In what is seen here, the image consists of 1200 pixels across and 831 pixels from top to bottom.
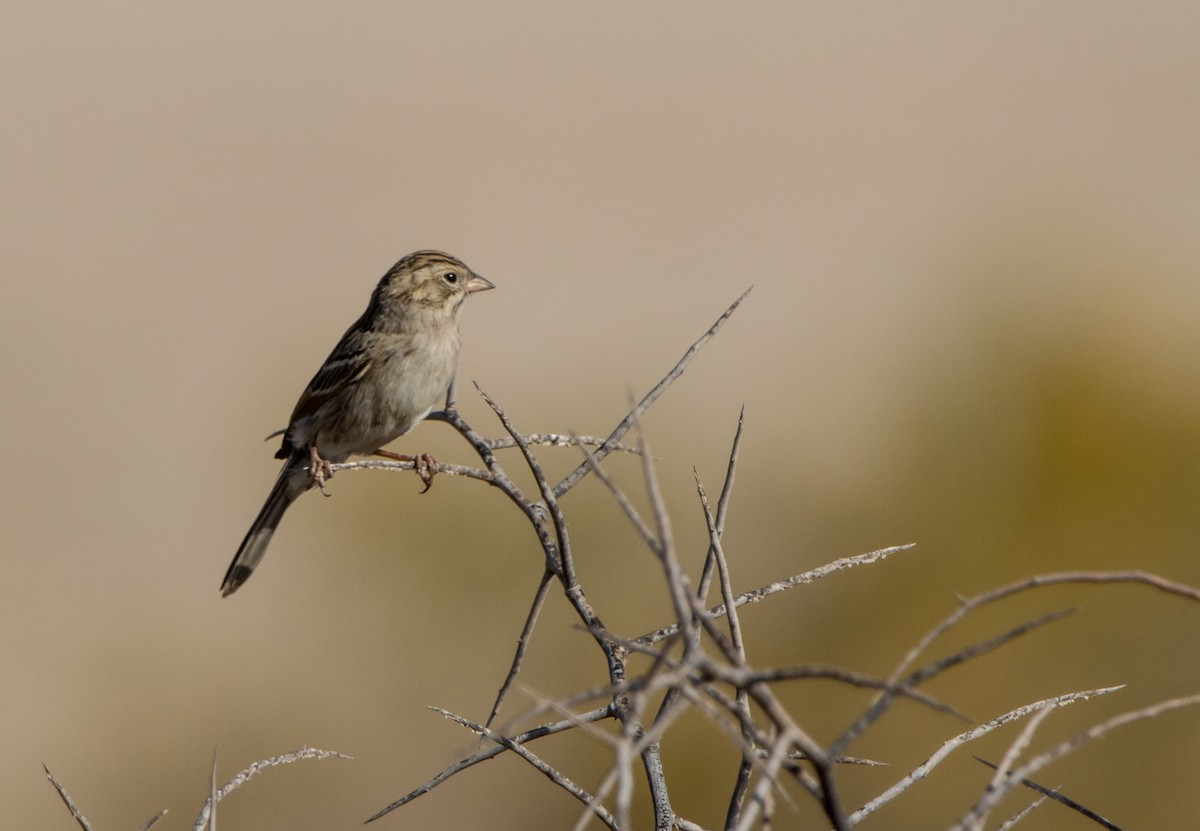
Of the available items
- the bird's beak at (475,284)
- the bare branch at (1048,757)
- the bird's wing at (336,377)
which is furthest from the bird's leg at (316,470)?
the bare branch at (1048,757)

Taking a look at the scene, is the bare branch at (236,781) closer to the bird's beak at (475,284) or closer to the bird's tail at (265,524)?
the bird's tail at (265,524)

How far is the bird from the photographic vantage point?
656 cm

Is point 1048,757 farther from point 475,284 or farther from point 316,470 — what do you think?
point 475,284

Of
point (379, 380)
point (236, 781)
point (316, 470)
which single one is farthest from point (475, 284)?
point (236, 781)

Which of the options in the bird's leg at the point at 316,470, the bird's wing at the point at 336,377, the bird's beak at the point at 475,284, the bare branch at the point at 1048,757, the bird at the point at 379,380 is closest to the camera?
the bare branch at the point at 1048,757

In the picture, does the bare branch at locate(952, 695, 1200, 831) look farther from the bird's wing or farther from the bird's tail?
the bird's tail

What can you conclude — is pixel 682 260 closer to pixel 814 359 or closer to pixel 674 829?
pixel 814 359

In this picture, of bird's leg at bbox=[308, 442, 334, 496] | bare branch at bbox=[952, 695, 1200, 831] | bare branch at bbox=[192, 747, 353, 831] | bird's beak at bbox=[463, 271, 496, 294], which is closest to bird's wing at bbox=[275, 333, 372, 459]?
bird's leg at bbox=[308, 442, 334, 496]

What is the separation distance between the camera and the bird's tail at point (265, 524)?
6.75 m

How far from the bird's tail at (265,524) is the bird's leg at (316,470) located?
0.35ft

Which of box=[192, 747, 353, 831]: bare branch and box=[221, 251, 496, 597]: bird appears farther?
box=[221, 251, 496, 597]: bird

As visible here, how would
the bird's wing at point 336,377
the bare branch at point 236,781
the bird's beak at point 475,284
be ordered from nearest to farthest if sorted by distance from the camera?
the bare branch at point 236,781 < the bird's wing at point 336,377 < the bird's beak at point 475,284

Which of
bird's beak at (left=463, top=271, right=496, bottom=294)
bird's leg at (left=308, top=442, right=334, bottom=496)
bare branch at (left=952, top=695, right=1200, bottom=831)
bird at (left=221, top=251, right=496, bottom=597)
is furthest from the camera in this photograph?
bird's beak at (left=463, top=271, right=496, bottom=294)

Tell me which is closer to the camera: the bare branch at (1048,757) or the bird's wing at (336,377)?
the bare branch at (1048,757)
